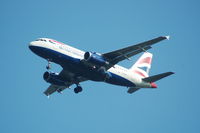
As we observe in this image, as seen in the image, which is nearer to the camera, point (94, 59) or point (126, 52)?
point (94, 59)

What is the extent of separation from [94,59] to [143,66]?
51.1 ft

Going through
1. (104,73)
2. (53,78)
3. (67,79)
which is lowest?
(104,73)

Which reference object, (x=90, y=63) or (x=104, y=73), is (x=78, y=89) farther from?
(x=90, y=63)

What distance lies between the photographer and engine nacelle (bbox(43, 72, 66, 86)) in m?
59.3

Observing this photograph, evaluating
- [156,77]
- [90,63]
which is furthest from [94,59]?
[156,77]

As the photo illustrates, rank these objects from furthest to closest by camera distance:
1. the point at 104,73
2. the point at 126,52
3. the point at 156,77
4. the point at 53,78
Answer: the point at 53,78 < the point at 156,77 < the point at 104,73 < the point at 126,52

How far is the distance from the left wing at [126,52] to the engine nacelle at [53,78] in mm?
8785

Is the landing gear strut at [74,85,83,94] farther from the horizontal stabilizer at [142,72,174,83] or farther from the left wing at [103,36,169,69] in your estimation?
the horizontal stabilizer at [142,72,174,83]

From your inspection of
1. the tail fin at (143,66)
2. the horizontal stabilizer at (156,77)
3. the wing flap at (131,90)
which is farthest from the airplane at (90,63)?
the tail fin at (143,66)

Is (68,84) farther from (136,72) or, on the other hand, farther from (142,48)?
(142,48)

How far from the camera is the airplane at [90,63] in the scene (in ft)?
177

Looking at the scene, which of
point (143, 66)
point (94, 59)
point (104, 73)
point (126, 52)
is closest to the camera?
point (94, 59)

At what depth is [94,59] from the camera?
5378 centimetres

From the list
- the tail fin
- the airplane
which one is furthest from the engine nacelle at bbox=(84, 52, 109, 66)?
the tail fin
